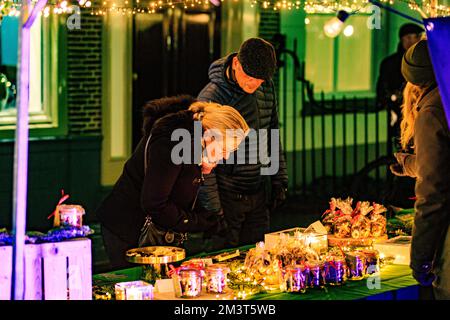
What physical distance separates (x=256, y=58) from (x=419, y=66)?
193 centimetres

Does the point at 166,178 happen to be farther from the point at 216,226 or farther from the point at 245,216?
the point at 245,216

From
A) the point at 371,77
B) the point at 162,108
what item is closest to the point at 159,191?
the point at 162,108

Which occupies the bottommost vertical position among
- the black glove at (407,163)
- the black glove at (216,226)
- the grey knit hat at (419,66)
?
the black glove at (216,226)

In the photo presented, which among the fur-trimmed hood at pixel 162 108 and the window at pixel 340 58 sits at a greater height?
the window at pixel 340 58

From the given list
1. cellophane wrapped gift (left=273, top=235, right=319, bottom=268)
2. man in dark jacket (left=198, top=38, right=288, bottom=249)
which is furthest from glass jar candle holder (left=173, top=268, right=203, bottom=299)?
man in dark jacket (left=198, top=38, right=288, bottom=249)

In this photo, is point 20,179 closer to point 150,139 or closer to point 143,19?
point 150,139

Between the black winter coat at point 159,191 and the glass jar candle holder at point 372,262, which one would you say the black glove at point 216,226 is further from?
the glass jar candle holder at point 372,262

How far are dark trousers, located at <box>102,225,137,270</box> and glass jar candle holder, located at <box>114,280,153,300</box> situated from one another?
1.62 metres

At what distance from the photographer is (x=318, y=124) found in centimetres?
1556

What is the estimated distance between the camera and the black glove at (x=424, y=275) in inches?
234

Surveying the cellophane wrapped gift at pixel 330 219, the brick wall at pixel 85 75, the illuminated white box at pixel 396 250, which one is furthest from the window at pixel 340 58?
the illuminated white box at pixel 396 250

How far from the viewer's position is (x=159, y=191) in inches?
271

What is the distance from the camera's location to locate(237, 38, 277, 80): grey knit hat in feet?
25.6

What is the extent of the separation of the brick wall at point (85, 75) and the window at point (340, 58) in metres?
3.86
